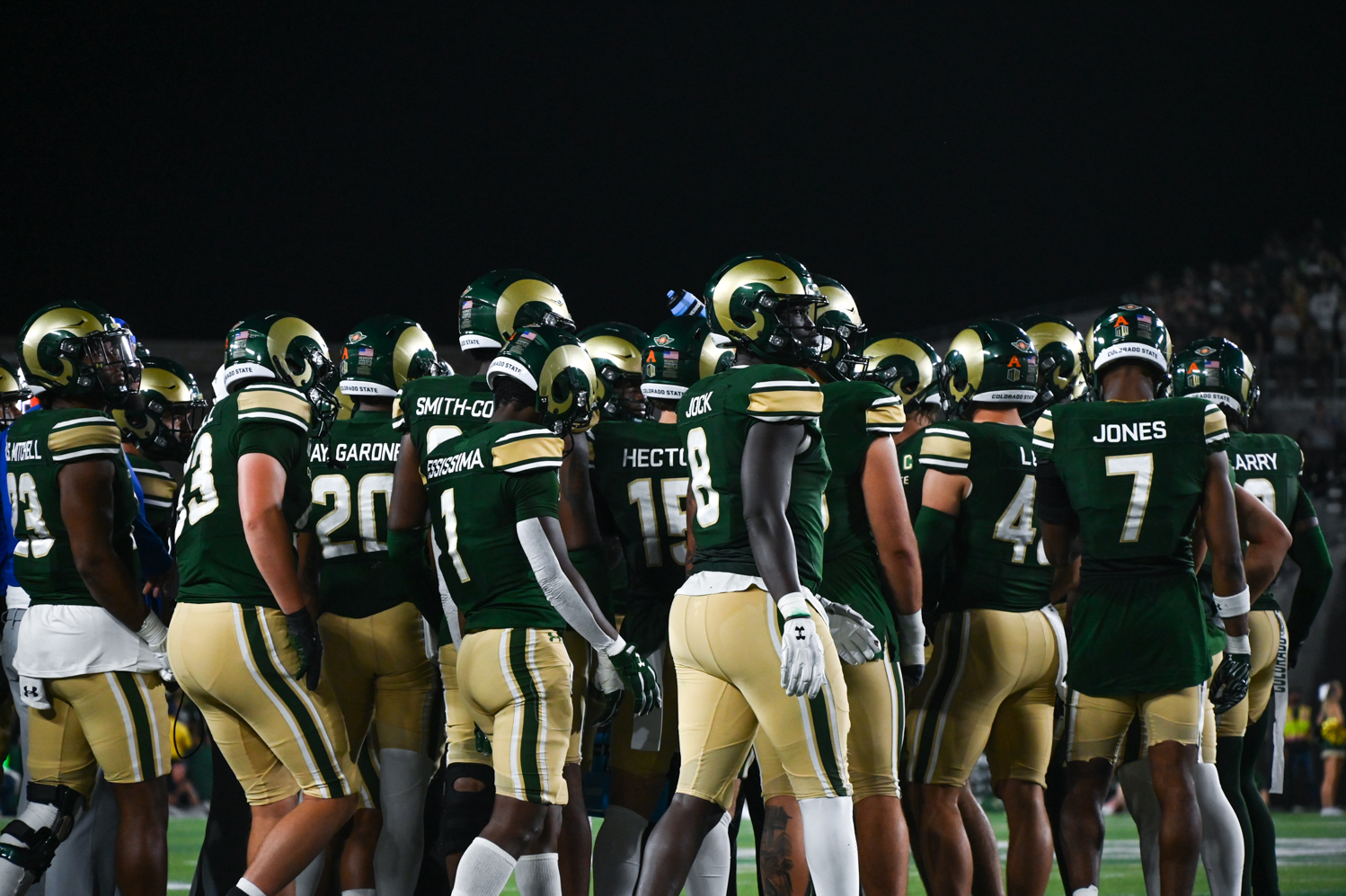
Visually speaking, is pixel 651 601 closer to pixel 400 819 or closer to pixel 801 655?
pixel 400 819

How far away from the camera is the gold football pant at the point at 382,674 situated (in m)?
4.54

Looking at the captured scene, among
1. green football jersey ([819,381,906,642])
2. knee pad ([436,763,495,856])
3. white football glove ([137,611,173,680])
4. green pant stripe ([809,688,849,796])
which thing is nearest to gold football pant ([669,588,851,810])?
green pant stripe ([809,688,849,796])

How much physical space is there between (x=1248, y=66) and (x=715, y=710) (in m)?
18.8

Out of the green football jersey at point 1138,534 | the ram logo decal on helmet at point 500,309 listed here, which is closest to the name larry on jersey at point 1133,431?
the green football jersey at point 1138,534

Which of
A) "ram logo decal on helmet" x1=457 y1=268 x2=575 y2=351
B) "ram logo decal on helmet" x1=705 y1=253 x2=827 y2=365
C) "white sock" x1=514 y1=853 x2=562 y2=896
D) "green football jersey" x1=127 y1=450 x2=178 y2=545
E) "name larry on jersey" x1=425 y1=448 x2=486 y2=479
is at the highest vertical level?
"ram logo decal on helmet" x1=457 y1=268 x2=575 y2=351

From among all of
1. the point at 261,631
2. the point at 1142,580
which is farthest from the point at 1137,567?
the point at 261,631

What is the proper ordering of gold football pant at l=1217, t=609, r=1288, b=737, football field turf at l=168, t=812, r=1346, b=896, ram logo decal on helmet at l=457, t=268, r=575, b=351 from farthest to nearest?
football field turf at l=168, t=812, r=1346, b=896 < gold football pant at l=1217, t=609, r=1288, b=737 < ram logo decal on helmet at l=457, t=268, r=575, b=351

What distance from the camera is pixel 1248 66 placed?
19.3m

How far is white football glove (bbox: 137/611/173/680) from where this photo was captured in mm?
4281

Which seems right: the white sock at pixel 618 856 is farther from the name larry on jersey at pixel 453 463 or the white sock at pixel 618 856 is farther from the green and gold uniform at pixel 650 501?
the name larry on jersey at pixel 453 463

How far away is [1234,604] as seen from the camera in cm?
436

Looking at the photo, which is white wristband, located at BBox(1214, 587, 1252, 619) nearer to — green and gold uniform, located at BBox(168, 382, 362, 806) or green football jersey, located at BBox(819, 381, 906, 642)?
green football jersey, located at BBox(819, 381, 906, 642)

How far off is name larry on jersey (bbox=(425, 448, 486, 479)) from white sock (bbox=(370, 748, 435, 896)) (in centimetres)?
109

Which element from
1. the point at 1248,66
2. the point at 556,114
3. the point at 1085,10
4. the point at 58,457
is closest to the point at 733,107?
the point at 556,114
